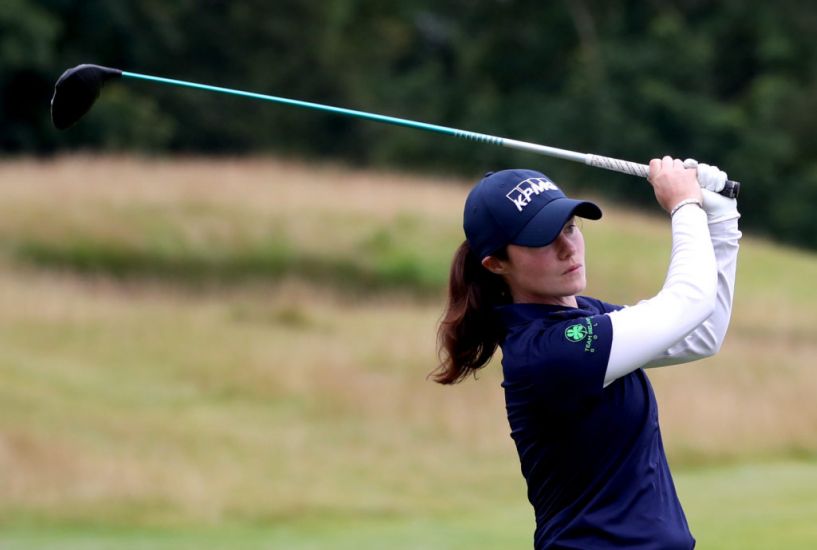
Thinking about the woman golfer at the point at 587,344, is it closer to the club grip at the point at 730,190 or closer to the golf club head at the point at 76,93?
the club grip at the point at 730,190

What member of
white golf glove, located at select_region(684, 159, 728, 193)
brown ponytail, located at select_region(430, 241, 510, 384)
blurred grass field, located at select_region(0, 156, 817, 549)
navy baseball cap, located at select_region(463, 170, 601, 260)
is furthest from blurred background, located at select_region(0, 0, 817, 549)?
navy baseball cap, located at select_region(463, 170, 601, 260)

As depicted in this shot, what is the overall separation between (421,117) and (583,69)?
19.1 ft

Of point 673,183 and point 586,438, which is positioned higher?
point 673,183

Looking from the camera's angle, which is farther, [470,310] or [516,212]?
[470,310]

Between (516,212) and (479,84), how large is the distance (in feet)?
142

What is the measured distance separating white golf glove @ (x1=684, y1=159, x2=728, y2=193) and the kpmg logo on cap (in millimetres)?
312

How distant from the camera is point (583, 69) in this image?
42094 millimetres

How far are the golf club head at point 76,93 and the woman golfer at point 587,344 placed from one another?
1.27m

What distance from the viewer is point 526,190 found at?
3111 millimetres

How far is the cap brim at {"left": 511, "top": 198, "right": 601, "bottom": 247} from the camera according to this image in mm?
3025

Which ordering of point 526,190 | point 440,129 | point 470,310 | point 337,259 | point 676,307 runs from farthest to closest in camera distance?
point 337,259
point 440,129
point 470,310
point 526,190
point 676,307

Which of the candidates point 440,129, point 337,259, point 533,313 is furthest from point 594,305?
point 337,259

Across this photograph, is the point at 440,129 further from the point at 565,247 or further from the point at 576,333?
the point at 576,333

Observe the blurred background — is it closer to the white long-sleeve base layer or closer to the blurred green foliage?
the blurred green foliage
